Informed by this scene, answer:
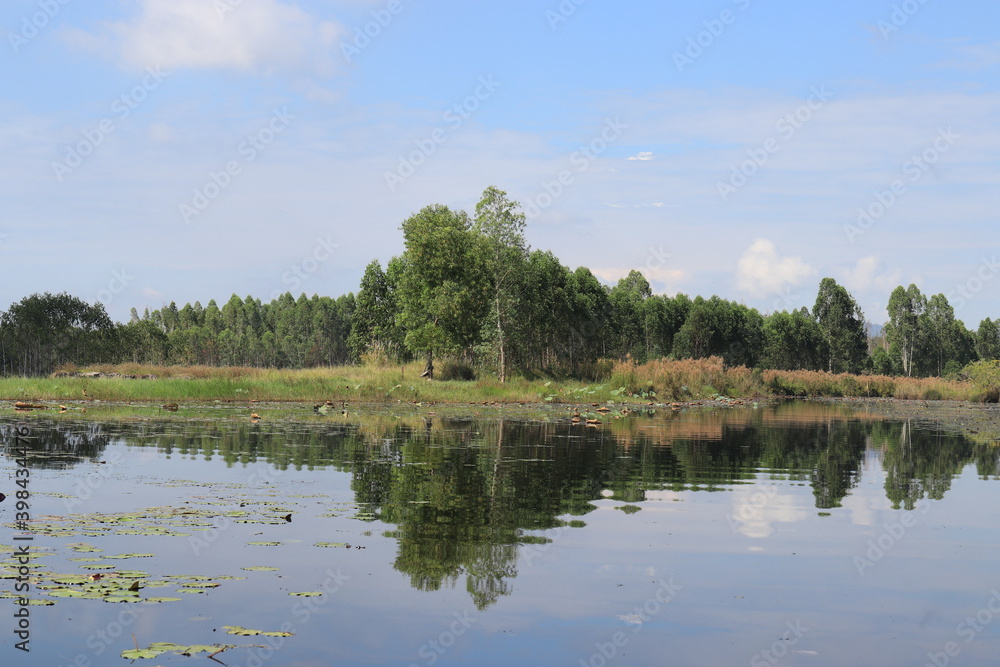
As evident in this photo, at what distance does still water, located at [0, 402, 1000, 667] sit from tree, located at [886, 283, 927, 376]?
10659 centimetres

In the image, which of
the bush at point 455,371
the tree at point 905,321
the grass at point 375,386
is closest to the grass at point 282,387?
the grass at point 375,386

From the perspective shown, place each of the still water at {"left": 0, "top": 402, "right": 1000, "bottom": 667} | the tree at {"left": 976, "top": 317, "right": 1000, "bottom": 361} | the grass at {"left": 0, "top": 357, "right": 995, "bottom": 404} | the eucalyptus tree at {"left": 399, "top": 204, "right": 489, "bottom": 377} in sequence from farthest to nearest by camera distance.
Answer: the tree at {"left": 976, "top": 317, "right": 1000, "bottom": 361}, the eucalyptus tree at {"left": 399, "top": 204, "right": 489, "bottom": 377}, the grass at {"left": 0, "top": 357, "right": 995, "bottom": 404}, the still water at {"left": 0, "top": 402, "right": 1000, "bottom": 667}

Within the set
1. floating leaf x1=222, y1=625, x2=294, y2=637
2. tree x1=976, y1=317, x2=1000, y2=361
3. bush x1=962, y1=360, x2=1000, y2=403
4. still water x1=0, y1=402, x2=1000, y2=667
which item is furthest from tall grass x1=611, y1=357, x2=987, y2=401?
tree x1=976, y1=317, x2=1000, y2=361

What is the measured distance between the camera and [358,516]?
14398 millimetres

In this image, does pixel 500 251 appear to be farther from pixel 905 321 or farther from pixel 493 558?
pixel 905 321

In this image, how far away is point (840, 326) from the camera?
115 metres

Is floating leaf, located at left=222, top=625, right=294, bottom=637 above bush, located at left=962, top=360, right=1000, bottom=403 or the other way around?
the other way around

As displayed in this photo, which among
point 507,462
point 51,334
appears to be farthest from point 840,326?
point 507,462

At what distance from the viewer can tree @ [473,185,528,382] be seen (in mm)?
64125

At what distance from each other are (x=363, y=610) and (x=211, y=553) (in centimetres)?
321

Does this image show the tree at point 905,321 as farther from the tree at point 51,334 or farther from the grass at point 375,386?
the tree at point 51,334

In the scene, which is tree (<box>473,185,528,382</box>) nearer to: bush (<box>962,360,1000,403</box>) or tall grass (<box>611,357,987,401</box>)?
tall grass (<box>611,357,987,401</box>)

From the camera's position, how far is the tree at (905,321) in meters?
121

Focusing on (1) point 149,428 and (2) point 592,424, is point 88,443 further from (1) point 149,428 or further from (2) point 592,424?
(2) point 592,424
